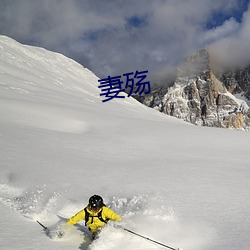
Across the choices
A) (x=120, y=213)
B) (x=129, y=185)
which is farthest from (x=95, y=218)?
(x=129, y=185)

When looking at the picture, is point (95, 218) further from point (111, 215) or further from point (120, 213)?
point (120, 213)

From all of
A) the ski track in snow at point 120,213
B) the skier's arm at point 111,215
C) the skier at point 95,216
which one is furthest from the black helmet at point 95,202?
the ski track in snow at point 120,213

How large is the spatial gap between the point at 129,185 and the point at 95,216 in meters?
2.41

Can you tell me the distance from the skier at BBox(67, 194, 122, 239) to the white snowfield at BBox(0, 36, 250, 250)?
226 mm

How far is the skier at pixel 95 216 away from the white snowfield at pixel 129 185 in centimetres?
23

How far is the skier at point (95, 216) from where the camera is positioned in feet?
19.4

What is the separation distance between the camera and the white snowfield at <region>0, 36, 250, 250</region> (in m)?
5.62

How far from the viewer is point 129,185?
830cm

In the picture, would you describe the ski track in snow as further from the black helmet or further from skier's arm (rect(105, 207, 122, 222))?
the black helmet

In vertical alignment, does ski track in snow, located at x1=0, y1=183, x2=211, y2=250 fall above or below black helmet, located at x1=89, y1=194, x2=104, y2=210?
below

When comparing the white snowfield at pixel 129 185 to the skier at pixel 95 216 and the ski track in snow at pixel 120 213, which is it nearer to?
the ski track in snow at pixel 120 213

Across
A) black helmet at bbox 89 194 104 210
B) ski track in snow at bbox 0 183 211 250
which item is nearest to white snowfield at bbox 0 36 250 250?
ski track in snow at bbox 0 183 211 250

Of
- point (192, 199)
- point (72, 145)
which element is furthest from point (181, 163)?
point (72, 145)

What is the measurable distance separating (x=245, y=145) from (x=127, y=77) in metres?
14.0
